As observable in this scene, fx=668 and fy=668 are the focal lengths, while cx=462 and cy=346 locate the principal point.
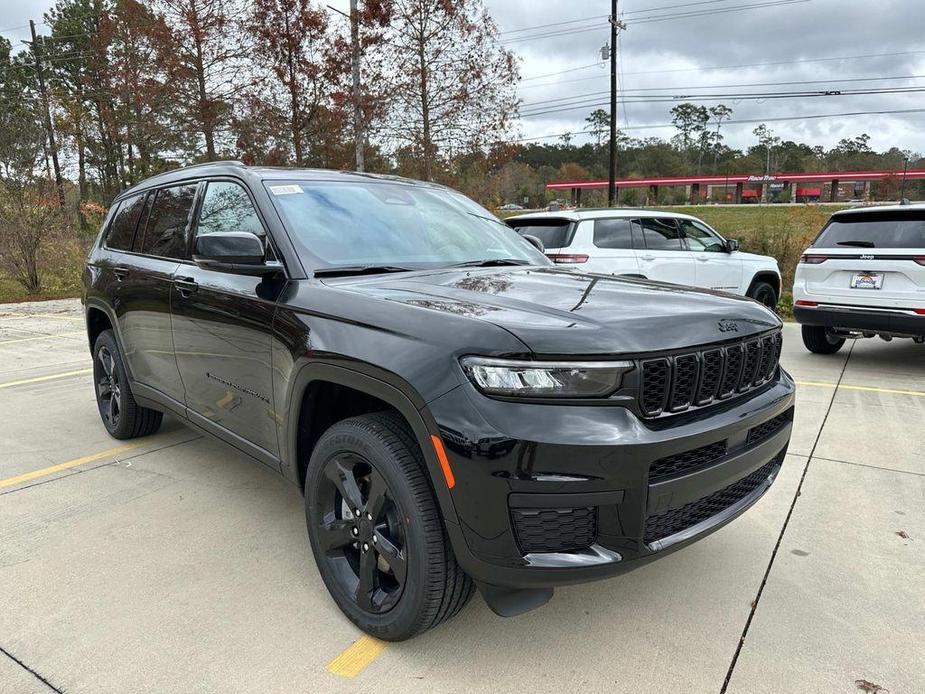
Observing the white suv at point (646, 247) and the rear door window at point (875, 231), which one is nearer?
the rear door window at point (875, 231)

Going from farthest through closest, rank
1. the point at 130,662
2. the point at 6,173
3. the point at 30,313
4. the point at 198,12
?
1. the point at 198,12
2. the point at 6,173
3. the point at 30,313
4. the point at 130,662

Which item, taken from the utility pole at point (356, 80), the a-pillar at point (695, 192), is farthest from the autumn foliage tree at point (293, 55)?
the a-pillar at point (695, 192)

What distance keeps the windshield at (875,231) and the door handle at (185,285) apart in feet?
21.3

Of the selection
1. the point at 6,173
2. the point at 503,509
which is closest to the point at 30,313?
the point at 6,173

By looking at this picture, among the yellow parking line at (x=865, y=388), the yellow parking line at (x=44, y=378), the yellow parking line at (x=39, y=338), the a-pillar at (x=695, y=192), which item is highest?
the a-pillar at (x=695, y=192)

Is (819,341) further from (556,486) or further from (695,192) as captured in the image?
(695,192)

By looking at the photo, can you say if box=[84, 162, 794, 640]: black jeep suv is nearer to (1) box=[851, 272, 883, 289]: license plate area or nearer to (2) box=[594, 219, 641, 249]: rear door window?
(1) box=[851, 272, 883, 289]: license plate area

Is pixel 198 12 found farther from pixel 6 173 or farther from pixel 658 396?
pixel 658 396

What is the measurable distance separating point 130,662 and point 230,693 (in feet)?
1.40

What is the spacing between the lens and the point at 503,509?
6.31 feet

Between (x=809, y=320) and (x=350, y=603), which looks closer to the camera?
(x=350, y=603)

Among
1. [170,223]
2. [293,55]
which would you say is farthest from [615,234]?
[293,55]

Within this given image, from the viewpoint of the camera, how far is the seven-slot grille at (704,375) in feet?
6.80

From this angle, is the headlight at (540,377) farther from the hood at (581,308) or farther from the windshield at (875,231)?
the windshield at (875,231)
